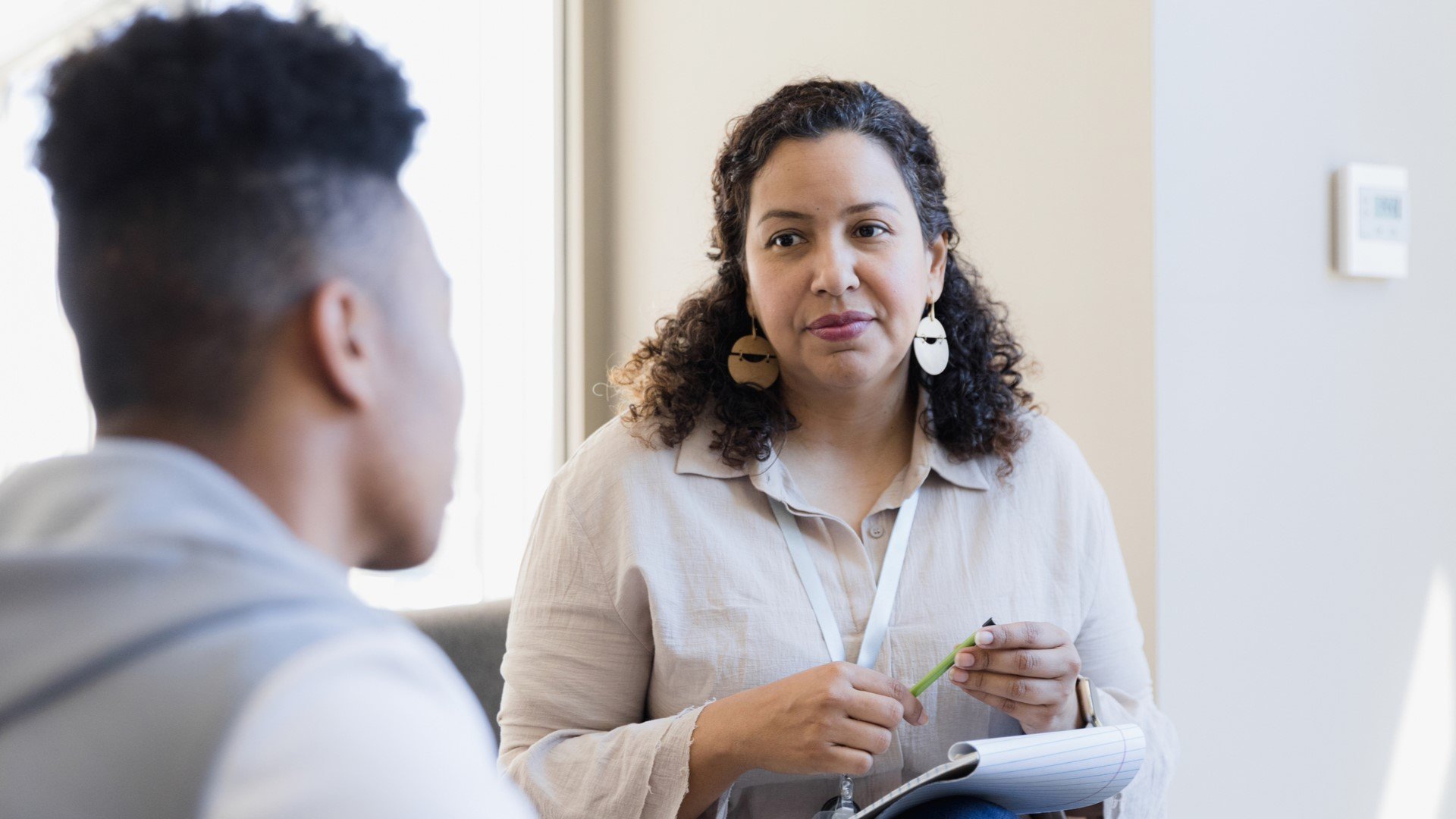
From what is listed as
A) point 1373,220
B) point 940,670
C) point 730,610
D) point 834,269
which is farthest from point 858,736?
point 1373,220

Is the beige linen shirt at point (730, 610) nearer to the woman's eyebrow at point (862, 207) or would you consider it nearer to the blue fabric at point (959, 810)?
the blue fabric at point (959, 810)

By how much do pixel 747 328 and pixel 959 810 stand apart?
2.40ft

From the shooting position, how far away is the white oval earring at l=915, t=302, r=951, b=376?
1711 mm

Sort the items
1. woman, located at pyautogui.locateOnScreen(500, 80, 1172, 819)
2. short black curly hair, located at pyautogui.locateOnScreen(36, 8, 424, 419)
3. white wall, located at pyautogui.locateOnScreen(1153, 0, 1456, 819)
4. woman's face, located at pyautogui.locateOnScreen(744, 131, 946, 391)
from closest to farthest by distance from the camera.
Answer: short black curly hair, located at pyautogui.locateOnScreen(36, 8, 424, 419) → woman, located at pyautogui.locateOnScreen(500, 80, 1172, 819) → woman's face, located at pyautogui.locateOnScreen(744, 131, 946, 391) → white wall, located at pyautogui.locateOnScreen(1153, 0, 1456, 819)

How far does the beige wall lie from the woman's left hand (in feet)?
1.53

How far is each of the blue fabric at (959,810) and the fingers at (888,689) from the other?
0.10m

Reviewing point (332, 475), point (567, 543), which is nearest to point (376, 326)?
point (332, 475)

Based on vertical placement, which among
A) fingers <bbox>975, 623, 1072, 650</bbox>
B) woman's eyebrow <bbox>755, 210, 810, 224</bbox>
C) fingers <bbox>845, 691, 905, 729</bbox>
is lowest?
fingers <bbox>845, 691, 905, 729</bbox>

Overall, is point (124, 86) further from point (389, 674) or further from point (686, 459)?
point (686, 459)

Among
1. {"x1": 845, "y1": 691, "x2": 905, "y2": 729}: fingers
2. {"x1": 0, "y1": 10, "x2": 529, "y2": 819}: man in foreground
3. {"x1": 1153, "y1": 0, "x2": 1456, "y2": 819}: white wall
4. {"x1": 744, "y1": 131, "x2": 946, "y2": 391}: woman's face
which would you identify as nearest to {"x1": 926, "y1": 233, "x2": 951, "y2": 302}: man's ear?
{"x1": 744, "y1": 131, "x2": 946, "y2": 391}: woman's face

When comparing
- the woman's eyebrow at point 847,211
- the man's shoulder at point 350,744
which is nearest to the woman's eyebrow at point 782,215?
the woman's eyebrow at point 847,211

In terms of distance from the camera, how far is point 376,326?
57 cm

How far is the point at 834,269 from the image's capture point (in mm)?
1563

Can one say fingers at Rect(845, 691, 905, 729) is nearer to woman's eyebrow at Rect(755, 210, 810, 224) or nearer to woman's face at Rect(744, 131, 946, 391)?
woman's face at Rect(744, 131, 946, 391)
